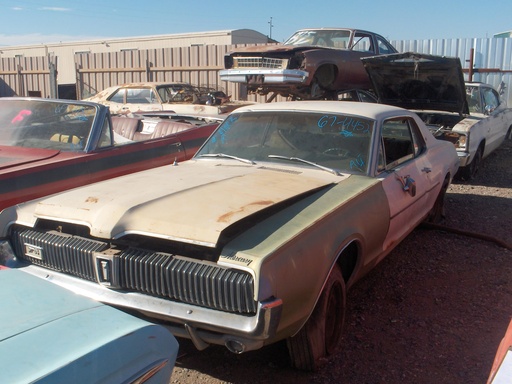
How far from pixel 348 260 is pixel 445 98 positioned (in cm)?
585

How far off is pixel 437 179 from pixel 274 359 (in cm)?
280

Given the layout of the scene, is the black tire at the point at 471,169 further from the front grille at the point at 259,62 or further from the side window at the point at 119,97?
the side window at the point at 119,97

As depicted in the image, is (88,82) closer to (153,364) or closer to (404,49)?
(404,49)

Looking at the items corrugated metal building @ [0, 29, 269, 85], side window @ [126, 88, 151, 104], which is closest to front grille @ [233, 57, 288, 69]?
side window @ [126, 88, 151, 104]

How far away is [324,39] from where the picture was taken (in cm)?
1040

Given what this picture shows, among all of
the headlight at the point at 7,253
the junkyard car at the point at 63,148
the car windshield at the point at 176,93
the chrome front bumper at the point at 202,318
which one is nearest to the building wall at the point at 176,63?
the car windshield at the point at 176,93

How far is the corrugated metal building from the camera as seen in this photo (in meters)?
20.2

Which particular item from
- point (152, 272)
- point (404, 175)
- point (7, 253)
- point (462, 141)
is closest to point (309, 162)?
point (404, 175)

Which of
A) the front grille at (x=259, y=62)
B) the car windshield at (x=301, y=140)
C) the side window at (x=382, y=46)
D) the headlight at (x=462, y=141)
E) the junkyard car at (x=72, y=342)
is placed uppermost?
the side window at (x=382, y=46)

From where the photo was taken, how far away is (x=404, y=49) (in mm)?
15906

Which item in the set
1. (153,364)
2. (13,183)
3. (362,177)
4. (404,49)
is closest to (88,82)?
(404,49)

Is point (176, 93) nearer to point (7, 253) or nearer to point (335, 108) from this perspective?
point (335, 108)

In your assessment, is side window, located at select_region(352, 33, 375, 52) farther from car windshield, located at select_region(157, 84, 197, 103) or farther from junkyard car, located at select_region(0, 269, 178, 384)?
junkyard car, located at select_region(0, 269, 178, 384)

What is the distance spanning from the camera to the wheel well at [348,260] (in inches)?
136
